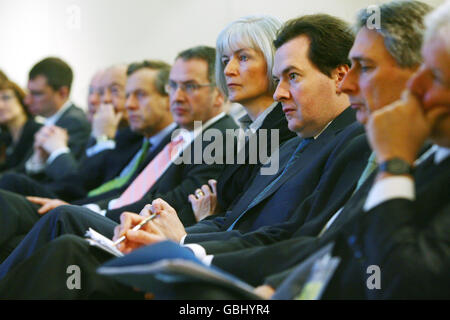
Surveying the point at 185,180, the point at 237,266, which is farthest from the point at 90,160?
the point at 237,266

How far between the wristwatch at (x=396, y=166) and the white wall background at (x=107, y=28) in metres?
3.93

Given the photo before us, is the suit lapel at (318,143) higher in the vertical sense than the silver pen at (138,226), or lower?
higher

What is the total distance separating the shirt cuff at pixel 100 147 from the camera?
471 centimetres

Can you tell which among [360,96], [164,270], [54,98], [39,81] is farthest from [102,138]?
[164,270]

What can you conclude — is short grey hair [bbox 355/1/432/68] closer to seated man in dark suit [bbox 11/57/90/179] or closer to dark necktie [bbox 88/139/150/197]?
dark necktie [bbox 88/139/150/197]

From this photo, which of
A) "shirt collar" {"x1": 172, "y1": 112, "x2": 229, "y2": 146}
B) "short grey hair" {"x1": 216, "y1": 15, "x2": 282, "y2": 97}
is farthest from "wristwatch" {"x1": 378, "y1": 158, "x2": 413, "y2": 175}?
"shirt collar" {"x1": 172, "y1": 112, "x2": 229, "y2": 146}

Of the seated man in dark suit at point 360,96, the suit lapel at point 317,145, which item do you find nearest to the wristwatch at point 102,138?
the suit lapel at point 317,145

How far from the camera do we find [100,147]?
478cm

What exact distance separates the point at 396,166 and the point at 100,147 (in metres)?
3.59

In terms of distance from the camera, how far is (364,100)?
1.83 meters

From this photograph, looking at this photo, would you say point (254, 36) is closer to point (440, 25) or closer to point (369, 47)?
point (369, 47)

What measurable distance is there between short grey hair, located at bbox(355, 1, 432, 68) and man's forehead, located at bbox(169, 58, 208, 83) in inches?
75.5

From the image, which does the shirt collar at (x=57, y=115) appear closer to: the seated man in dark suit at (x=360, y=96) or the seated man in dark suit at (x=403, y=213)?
the seated man in dark suit at (x=360, y=96)
